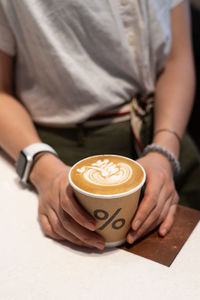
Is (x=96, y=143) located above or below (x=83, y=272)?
below

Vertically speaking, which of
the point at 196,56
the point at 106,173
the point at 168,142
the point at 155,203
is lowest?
the point at 196,56

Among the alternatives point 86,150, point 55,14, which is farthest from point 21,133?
point 55,14

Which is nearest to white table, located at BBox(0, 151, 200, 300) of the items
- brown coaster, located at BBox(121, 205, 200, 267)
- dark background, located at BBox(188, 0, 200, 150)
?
brown coaster, located at BBox(121, 205, 200, 267)

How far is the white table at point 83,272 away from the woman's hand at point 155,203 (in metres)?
0.05

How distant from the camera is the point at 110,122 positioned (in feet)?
3.06

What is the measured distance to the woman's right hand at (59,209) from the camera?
0.56 meters

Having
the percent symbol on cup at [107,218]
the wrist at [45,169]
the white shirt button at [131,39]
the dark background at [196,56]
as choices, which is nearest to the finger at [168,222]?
the percent symbol on cup at [107,218]

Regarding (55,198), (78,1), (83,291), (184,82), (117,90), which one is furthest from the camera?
(184,82)

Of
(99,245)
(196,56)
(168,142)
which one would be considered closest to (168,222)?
(99,245)

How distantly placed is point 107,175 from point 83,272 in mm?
170

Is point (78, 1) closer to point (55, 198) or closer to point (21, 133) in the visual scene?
point (21, 133)

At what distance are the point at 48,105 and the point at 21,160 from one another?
21 cm

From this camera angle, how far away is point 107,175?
1.84ft

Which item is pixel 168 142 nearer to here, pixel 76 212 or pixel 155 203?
pixel 155 203
